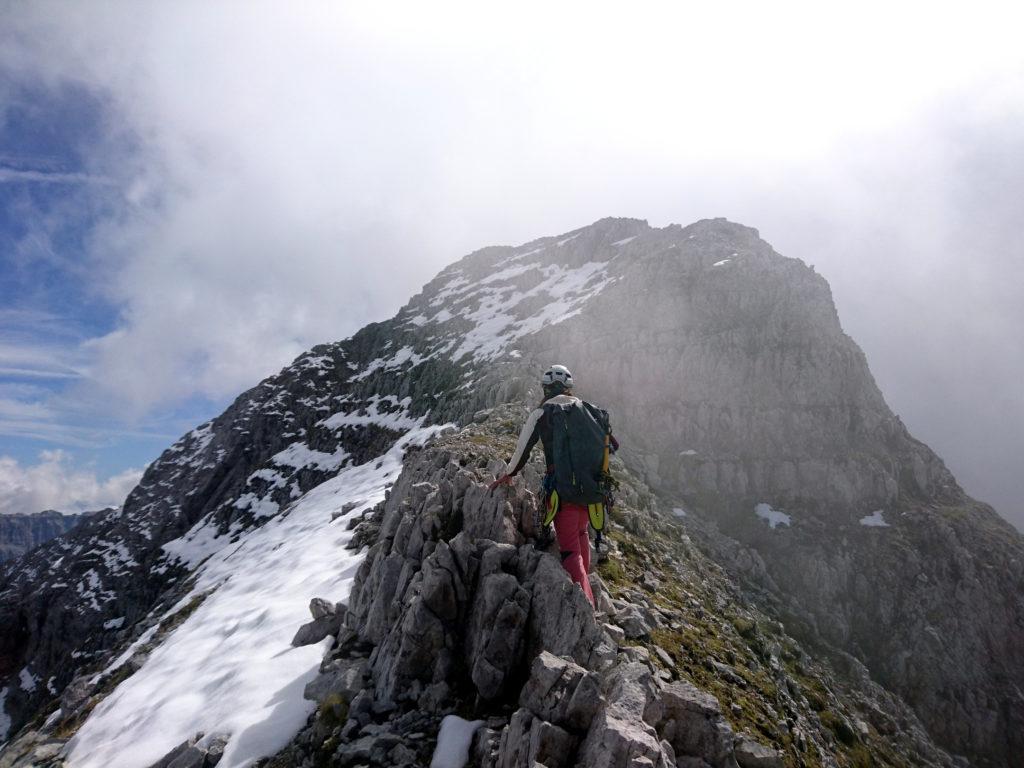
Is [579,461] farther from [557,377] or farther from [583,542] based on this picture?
[557,377]

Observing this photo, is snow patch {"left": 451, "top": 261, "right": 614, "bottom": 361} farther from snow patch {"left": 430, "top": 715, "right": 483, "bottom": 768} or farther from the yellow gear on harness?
snow patch {"left": 430, "top": 715, "right": 483, "bottom": 768}

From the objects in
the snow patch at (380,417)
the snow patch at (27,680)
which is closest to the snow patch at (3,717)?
the snow patch at (27,680)

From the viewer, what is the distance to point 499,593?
9641mm

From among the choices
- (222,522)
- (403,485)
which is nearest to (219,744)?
(403,485)

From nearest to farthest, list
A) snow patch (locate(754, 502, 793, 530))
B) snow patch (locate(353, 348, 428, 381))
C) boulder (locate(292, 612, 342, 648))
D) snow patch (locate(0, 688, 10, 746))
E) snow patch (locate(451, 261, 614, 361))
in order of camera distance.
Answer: boulder (locate(292, 612, 342, 648))
snow patch (locate(754, 502, 793, 530))
snow patch (locate(0, 688, 10, 746))
snow patch (locate(451, 261, 614, 361))
snow patch (locate(353, 348, 428, 381))

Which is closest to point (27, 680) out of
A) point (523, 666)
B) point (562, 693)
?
point (523, 666)

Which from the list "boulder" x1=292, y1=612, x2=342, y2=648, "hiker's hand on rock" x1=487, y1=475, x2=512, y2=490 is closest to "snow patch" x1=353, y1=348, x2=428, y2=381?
"boulder" x1=292, y1=612, x2=342, y2=648

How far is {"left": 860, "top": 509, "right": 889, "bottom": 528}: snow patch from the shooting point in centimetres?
6006

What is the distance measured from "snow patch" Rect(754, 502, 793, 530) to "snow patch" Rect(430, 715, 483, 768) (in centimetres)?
6247

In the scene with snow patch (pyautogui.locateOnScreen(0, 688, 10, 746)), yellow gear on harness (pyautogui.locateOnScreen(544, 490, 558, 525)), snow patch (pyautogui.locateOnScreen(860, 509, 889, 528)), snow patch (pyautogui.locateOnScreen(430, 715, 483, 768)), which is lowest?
snow patch (pyautogui.locateOnScreen(0, 688, 10, 746))

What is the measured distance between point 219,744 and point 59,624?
10777 centimetres

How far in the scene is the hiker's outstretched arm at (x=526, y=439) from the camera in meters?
10.6

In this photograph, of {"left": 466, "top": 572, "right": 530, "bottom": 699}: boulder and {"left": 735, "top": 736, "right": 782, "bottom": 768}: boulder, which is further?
{"left": 466, "top": 572, "right": 530, "bottom": 699}: boulder

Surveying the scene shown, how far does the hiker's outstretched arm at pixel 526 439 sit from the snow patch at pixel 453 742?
15.2ft
